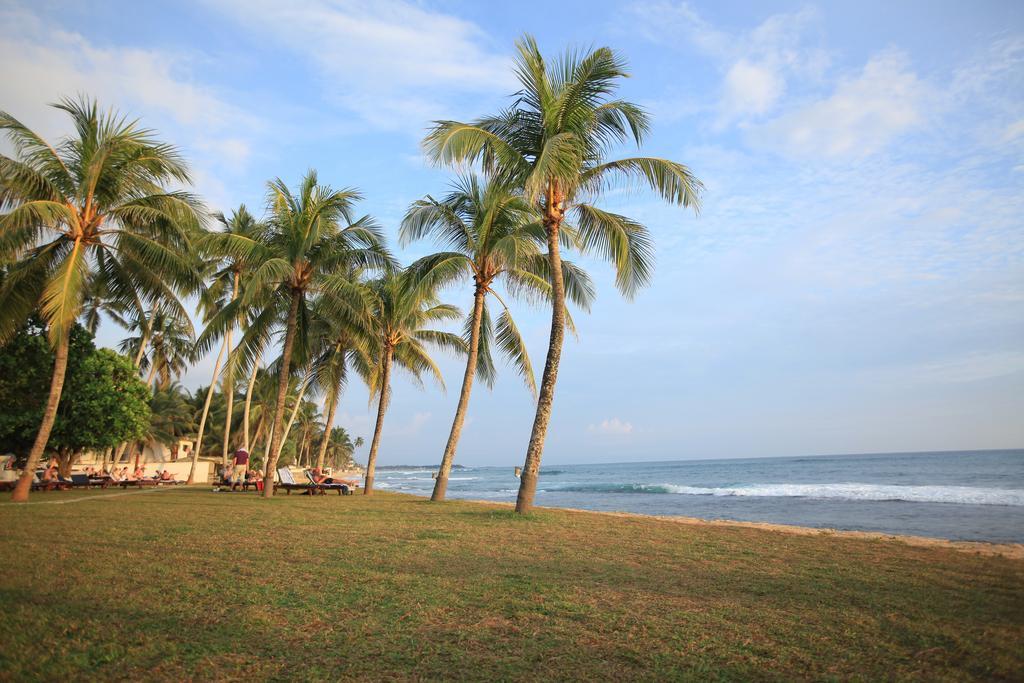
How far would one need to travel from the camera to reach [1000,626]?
15.1 ft

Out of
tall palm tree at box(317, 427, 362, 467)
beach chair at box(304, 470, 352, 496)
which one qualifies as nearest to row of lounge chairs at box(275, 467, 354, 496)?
beach chair at box(304, 470, 352, 496)

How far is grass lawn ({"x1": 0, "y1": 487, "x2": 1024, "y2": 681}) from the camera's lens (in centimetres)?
369

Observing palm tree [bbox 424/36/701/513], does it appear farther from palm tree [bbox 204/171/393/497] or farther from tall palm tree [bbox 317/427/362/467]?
tall palm tree [bbox 317/427/362/467]

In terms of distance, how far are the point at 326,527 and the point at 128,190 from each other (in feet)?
33.5

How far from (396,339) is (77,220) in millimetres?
10281

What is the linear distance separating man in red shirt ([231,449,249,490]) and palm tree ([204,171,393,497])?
13.6 ft

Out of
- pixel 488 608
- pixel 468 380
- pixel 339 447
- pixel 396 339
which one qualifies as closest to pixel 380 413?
pixel 396 339

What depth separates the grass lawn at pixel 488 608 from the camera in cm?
369

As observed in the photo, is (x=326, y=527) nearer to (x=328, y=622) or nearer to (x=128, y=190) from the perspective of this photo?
(x=328, y=622)

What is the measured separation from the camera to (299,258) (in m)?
17.2

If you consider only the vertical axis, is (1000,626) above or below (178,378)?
below

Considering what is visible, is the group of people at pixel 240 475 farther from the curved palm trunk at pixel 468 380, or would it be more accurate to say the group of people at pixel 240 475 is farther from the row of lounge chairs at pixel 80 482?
the curved palm trunk at pixel 468 380

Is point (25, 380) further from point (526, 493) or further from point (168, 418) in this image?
point (168, 418)

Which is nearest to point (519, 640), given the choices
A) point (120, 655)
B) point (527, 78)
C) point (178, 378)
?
point (120, 655)
